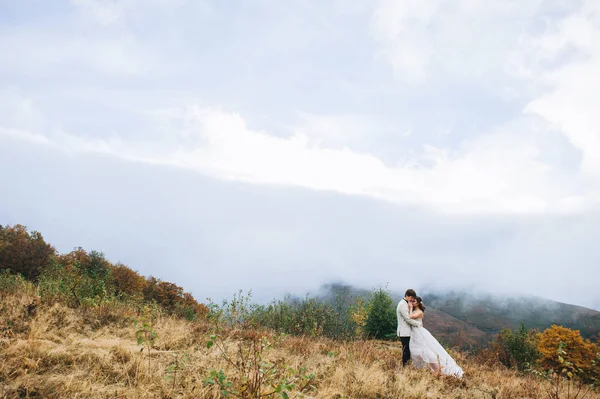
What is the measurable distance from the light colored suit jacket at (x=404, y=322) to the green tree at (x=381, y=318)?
364 inches

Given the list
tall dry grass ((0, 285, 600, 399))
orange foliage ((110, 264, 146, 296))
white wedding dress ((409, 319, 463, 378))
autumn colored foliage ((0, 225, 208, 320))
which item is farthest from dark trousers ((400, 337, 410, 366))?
orange foliage ((110, 264, 146, 296))

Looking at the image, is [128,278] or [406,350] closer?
[406,350]

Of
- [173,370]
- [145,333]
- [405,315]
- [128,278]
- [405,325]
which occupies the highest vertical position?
[145,333]

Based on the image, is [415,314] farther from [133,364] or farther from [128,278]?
[128,278]

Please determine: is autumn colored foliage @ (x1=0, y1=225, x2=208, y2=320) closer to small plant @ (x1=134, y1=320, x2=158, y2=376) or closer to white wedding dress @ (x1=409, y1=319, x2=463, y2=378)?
small plant @ (x1=134, y1=320, x2=158, y2=376)

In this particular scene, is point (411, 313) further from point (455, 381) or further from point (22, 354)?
point (22, 354)

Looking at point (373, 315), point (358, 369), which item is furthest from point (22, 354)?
point (373, 315)

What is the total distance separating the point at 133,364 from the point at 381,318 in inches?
649

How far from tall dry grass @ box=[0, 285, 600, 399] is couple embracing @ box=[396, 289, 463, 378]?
1.02 m

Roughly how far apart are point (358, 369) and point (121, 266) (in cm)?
6663

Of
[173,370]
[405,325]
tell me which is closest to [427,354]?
[405,325]

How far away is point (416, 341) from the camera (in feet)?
29.9

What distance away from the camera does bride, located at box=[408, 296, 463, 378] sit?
8.69 m

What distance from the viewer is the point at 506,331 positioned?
179 feet
